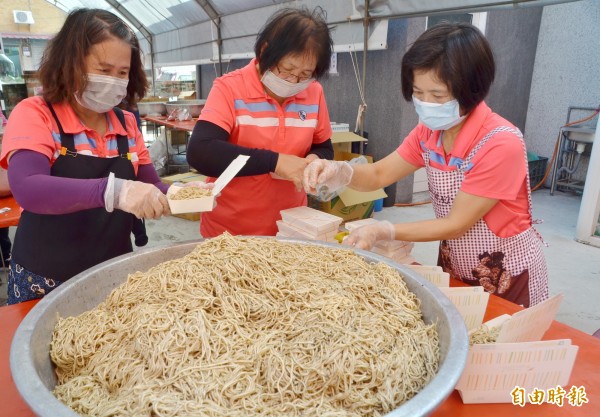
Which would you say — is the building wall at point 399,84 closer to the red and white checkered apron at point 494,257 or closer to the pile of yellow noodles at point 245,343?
the red and white checkered apron at point 494,257

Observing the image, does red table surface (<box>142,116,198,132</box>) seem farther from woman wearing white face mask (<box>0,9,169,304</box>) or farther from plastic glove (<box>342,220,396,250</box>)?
plastic glove (<box>342,220,396,250</box>)

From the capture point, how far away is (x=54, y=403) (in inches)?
28.7

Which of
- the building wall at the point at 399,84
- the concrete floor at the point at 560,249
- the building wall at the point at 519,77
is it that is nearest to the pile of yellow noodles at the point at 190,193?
the concrete floor at the point at 560,249

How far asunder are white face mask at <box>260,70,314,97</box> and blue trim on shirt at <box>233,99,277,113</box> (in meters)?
0.07

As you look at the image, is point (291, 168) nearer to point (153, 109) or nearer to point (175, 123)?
point (175, 123)

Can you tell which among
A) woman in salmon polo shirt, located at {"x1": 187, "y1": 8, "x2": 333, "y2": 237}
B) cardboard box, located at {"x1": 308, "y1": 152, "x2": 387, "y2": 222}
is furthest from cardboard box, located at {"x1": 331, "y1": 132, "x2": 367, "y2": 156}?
woman in salmon polo shirt, located at {"x1": 187, "y1": 8, "x2": 333, "y2": 237}

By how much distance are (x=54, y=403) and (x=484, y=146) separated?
146cm

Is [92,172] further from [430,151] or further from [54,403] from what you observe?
[430,151]

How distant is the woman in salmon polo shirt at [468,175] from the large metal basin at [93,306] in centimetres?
39

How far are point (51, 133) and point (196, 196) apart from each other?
0.55 meters

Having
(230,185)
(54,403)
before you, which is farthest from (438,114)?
(54,403)

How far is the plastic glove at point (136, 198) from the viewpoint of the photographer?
4.28 feet

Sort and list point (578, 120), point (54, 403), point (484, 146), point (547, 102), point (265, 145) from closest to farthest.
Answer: point (54, 403) → point (484, 146) → point (265, 145) → point (578, 120) → point (547, 102)

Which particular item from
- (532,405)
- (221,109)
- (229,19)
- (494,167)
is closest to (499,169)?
(494,167)
